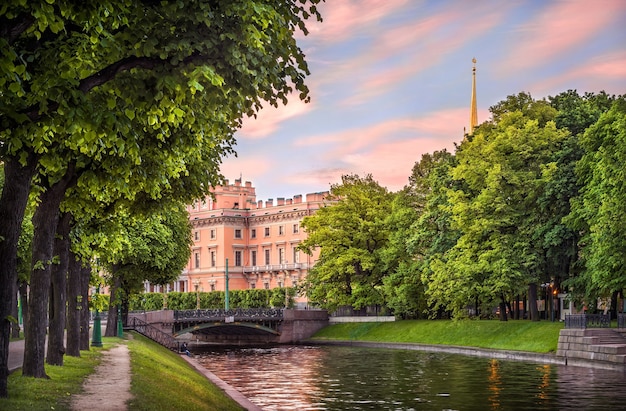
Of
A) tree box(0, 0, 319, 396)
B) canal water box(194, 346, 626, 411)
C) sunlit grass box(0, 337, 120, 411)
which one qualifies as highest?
tree box(0, 0, 319, 396)

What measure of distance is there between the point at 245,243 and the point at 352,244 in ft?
191

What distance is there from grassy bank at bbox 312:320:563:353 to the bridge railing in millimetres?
5152

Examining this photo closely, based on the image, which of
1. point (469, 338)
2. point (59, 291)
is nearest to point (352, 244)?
point (469, 338)

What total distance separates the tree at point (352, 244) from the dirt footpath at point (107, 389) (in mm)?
48115

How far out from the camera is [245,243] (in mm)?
141125

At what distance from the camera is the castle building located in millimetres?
133500

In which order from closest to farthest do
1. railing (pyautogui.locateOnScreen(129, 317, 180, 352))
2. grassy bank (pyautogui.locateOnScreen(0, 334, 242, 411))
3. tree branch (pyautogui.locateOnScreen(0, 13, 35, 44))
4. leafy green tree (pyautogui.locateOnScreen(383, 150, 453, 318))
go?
tree branch (pyautogui.locateOnScreen(0, 13, 35, 44)) → grassy bank (pyautogui.locateOnScreen(0, 334, 242, 411)) → railing (pyautogui.locateOnScreen(129, 317, 180, 352)) → leafy green tree (pyautogui.locateOnScreen(383, 150, 453, 318))

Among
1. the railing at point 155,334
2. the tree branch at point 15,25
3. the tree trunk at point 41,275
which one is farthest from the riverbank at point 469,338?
the tree branch at point 15,25

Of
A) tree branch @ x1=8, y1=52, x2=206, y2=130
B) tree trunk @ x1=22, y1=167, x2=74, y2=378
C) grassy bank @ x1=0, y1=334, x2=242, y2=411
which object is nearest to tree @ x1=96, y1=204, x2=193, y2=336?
grassy bank @ x1=0, y1=334, x2=242, y2=411

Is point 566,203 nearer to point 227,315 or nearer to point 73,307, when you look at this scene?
point 73,307

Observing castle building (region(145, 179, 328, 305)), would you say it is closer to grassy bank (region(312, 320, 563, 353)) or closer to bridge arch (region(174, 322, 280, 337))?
bridge arch (region(174, 322, 280, 337))

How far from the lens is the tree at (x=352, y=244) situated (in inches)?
3243

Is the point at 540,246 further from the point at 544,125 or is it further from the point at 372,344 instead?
the point at 372,344

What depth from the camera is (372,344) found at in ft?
248
